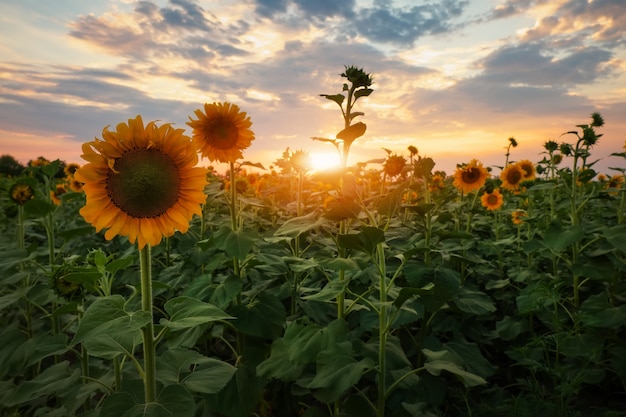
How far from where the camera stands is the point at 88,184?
63.6 inches

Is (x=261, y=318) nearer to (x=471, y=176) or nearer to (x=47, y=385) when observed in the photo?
(x=47, y=385)

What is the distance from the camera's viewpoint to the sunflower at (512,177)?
6.43 meters

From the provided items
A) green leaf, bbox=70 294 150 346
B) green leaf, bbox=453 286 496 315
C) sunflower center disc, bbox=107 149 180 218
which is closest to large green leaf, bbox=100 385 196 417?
green leaf, bbox=70 294 150 346

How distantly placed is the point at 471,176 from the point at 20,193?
4.52 m

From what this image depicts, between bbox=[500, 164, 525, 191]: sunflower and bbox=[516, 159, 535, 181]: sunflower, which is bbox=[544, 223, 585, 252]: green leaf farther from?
bbox=[516, 159, 535, 181]: sunflower

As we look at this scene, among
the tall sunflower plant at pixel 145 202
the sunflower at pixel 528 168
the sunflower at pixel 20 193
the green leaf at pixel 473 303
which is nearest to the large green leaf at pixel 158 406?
the tall sunflower plant at pixel 145 202

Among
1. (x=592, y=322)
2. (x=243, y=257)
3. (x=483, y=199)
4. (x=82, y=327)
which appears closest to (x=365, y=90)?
(x=243, y=257)

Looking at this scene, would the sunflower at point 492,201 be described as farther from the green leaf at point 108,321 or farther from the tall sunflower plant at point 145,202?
the green leaf at point 108,321

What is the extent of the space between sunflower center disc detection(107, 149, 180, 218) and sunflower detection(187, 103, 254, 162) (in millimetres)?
1159

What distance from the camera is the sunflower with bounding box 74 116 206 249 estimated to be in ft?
5.31

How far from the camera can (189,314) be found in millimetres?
1556

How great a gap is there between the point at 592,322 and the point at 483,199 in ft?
10.2

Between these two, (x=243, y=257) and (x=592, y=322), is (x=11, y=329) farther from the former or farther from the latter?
(x=592, y=322)

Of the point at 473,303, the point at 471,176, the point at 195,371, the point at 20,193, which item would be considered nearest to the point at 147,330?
the point at 195,371
